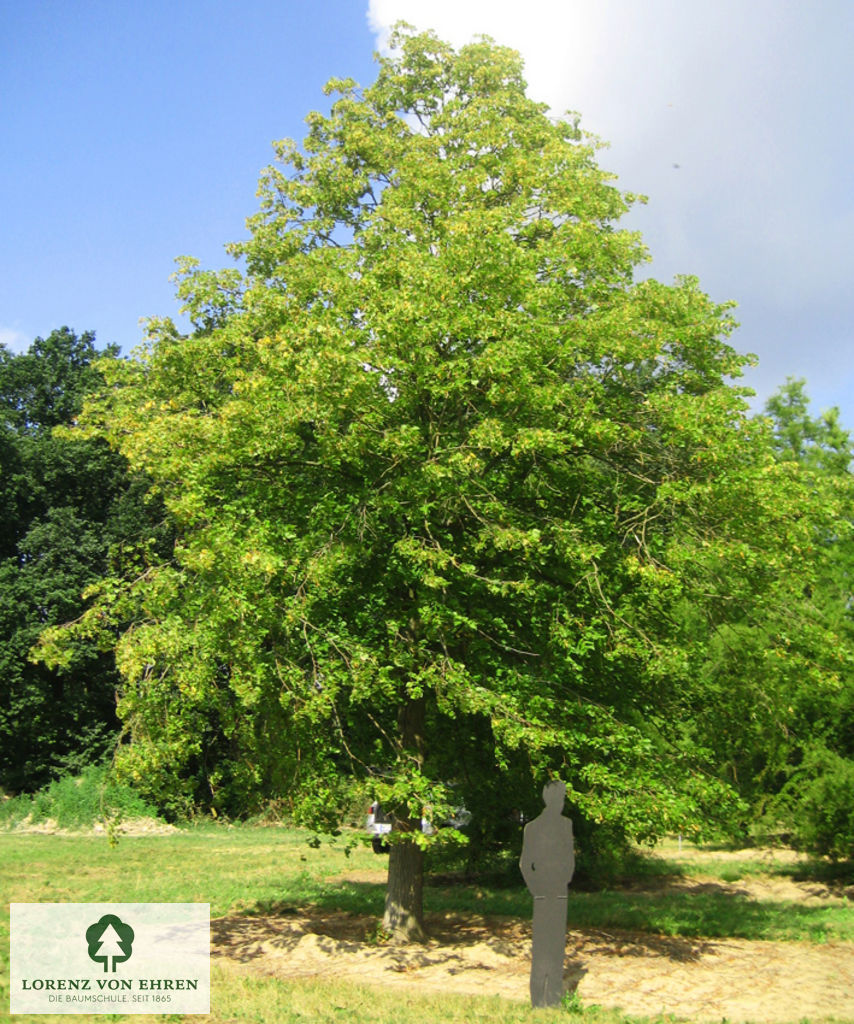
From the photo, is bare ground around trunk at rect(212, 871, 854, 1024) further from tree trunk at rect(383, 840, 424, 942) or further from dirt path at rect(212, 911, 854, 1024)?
tree trunk at rect(383, 840, 424, 942)

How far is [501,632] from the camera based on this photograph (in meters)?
10.3

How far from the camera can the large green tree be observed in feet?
30.4

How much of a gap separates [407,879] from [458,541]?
4.24 m

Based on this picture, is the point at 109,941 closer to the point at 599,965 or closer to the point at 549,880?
the point at 549,880

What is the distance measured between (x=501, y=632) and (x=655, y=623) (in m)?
1.79

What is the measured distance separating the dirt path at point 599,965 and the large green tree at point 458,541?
1051mm

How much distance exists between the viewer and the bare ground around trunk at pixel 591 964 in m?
8.59

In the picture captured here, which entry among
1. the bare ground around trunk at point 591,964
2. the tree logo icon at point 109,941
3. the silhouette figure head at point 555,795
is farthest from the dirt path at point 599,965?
the silhouette figure head at point 555,795

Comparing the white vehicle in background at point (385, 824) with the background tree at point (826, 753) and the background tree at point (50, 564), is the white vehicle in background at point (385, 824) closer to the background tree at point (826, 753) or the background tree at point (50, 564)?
the background tree at point (826, 753)

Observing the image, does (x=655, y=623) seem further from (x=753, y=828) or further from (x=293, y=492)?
(x=753, y=828)

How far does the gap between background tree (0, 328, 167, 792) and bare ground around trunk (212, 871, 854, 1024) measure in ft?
54.1

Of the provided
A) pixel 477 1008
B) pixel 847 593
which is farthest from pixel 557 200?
pixel 477 1008

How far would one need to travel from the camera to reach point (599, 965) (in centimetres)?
1011

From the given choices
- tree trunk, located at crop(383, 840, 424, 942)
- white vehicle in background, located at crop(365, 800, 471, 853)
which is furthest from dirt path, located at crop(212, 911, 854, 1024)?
white vehicle in background, located at crop(365, 800, 471, 853)
